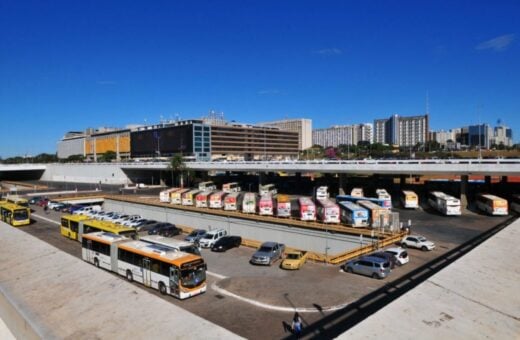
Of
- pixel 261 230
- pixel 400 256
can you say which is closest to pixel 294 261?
pixel 400 256

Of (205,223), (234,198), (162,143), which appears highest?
(162,143)

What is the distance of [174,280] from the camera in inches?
752

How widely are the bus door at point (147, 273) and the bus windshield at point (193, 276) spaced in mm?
2829

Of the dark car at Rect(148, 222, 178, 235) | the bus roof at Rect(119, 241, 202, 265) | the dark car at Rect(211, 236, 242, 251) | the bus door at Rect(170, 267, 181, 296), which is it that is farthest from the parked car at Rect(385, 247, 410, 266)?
the dark car at Rect(148, 222, 178, 235)

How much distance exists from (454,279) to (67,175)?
412 ft

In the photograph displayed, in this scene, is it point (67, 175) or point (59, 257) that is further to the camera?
point (67, 175)

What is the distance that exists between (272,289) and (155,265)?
6.59 metres

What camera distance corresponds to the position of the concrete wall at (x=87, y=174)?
103500mm

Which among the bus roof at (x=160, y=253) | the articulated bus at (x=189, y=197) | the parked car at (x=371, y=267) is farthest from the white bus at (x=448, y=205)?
the articulated bus at (x=189, y=197)

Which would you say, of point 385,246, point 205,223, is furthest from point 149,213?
point 385,246

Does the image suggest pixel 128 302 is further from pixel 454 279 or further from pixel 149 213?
pixel 149 213

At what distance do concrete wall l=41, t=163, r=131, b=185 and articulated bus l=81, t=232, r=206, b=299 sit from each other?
83055mm

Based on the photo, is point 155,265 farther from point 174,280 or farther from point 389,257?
point 389,257

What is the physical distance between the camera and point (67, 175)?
391 ft
